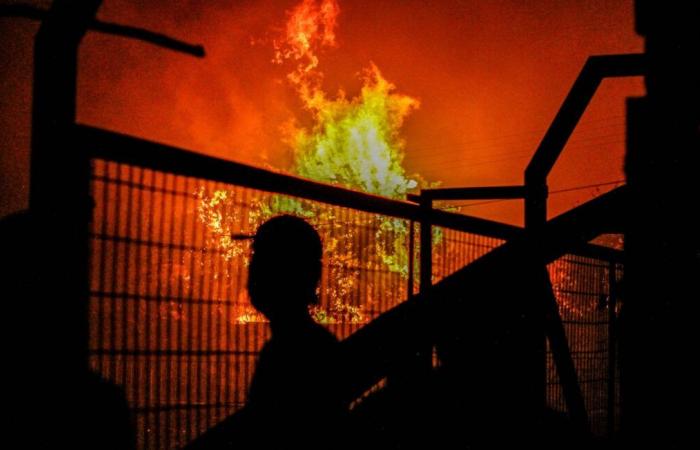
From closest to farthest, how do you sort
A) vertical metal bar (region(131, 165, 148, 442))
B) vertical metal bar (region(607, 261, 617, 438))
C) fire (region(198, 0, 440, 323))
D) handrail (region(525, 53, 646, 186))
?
vertical metal bar (region(131, 165, 148, 442)) < handrail (region(525, 53, 646, 186)) < vertical metal bar (region(607, 261, 617, 438)) < fire (region(198, 0, 440, 323))

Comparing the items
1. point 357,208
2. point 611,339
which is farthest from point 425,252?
point 611,339

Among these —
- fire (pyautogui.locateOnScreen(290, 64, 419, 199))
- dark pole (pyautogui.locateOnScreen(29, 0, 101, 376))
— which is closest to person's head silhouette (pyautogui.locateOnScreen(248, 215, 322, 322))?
dark pole (pyautogui.locateOnScreen(29, 0, 101, 376))

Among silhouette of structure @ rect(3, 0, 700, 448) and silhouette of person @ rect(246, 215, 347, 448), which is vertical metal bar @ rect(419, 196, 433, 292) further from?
silhouette of person @ rect(246, 215, 347, 448)

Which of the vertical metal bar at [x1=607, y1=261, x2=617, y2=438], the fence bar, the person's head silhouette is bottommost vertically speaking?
the vertical metal bar at [x1=607, y1=261, x2=617, y2=438]

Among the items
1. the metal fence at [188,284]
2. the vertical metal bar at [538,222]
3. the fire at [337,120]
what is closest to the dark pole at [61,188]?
the metal fence at [188,284]

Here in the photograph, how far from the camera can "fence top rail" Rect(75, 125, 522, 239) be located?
1.82 m

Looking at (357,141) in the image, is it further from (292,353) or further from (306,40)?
(292,353)

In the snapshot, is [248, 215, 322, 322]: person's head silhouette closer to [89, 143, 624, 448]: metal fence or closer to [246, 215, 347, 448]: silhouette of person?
[246, 215, 347, 448]: silhouette of person

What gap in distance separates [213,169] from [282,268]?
45 cm

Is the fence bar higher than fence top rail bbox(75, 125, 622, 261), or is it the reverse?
the fence bar

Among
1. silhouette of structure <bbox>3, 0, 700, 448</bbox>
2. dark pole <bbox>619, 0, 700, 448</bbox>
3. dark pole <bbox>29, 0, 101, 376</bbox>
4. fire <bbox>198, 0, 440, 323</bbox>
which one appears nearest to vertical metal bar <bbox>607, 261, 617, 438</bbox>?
silhouette of structure <bbox>3, 0, 700, 448</bbox>

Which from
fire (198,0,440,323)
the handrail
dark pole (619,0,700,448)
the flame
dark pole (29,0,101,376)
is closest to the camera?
dark pole (29,0,101,376)

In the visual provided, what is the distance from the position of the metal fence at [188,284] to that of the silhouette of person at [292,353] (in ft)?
→ 0.95

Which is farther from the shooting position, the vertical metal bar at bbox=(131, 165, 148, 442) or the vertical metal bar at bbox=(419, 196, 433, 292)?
the vertical metal bar at bbox=(419, 196, 433, 292)
